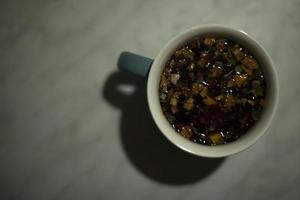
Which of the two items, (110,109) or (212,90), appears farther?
(110,109)

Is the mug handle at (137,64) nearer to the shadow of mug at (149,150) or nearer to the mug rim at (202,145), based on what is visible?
the mug rim at (202,145)

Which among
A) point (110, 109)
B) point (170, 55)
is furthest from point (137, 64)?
point (110, 109)

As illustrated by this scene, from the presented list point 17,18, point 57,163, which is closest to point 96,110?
point 57,163

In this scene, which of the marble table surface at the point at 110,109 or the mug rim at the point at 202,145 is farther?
the marble table surface at the point at 110,109

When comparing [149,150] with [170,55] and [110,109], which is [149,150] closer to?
[110,109]

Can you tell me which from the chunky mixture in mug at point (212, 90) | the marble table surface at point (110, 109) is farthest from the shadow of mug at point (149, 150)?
the chunky mixture in mug at point (212, 90)

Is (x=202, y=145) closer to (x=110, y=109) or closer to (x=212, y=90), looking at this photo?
(x=212, y=90)

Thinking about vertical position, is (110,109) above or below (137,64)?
below

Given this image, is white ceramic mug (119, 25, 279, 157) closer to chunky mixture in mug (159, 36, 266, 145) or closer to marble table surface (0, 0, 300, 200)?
chunky mixture in mug (159, 36, 266, 145)
